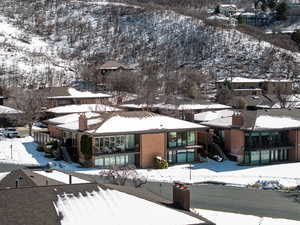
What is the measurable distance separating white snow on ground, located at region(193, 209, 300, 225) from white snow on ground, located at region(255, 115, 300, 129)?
607 inches

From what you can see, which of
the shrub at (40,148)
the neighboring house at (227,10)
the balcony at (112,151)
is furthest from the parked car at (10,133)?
the neighboring house at (227,10)

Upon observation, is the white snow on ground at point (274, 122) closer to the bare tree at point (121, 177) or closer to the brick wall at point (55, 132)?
the bare tree at point (121, 177)

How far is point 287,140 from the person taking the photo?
135ft

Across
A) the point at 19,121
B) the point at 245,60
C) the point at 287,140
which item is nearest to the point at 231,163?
the point at 287,140

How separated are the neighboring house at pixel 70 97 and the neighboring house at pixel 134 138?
22.7m

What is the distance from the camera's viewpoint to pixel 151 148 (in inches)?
1529

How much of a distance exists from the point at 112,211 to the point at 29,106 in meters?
42.5

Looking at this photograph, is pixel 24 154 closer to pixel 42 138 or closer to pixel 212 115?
pixel 42 138

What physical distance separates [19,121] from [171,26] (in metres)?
63.3

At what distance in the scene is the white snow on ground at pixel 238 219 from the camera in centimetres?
2403

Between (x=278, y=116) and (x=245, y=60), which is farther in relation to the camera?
(x=245, y=60)

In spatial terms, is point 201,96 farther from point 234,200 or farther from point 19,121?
point 234,200

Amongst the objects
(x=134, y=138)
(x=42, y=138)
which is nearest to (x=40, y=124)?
(x=42, y=138)

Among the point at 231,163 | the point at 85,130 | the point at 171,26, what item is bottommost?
the point at 231,163
